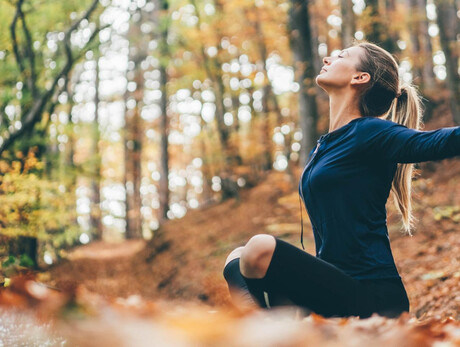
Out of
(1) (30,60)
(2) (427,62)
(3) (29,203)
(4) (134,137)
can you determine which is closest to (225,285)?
(3) (29,203)

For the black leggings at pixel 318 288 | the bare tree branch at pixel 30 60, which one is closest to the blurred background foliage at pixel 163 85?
the bare tree branch at pixel 30 60

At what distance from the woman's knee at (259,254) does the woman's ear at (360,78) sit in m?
1.17

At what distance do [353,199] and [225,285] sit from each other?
6075 mm

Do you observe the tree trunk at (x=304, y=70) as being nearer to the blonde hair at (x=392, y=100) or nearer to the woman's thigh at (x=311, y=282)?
the blonde hair at (x=392, y=100)

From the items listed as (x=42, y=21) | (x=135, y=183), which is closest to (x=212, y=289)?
(x=42, y=21)

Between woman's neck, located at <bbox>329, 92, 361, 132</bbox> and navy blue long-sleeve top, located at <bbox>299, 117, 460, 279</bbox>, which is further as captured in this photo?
woman's neck, located at <bbox>329, 92, 361, 132</bbox>

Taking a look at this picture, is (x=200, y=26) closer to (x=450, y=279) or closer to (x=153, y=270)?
(x=153, y=270)

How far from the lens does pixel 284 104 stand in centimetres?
2373

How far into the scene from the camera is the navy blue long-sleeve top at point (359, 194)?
7.55 ft

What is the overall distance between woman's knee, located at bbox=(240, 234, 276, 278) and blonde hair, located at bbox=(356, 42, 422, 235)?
3.40ft

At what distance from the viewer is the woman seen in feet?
7.04

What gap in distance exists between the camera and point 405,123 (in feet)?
9.04

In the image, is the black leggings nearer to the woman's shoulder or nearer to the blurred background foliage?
the woman's shoulder

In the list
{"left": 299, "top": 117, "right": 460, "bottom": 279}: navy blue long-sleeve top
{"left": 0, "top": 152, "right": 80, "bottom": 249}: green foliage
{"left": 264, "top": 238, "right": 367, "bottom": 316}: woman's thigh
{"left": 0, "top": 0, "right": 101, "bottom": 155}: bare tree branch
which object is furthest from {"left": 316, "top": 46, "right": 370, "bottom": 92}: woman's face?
{"left": 0, "top": 0, "right": 101, "bottom": 155}: bare tree branch
